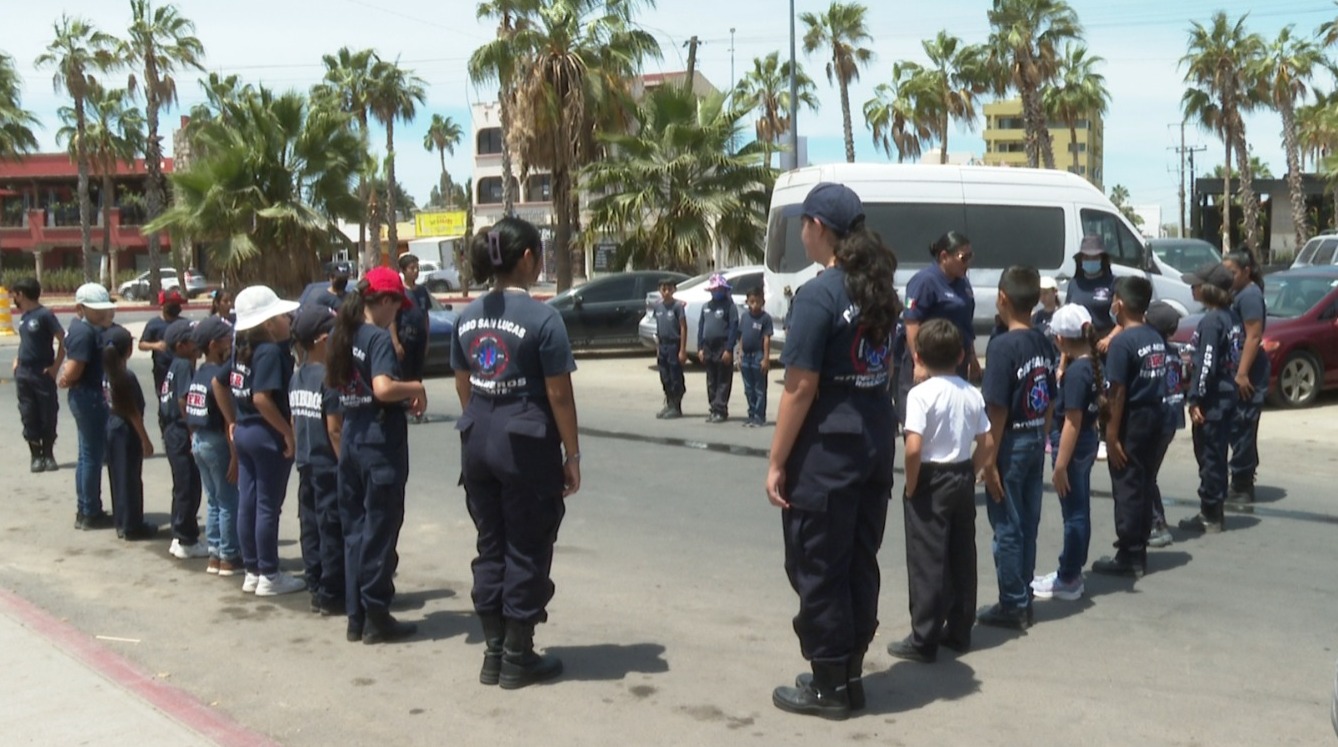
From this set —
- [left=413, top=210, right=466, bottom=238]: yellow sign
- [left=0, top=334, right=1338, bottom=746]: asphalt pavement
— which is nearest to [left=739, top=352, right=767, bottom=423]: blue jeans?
[left=0, top=334, right=1338, bottom=746]: asphalt pavement

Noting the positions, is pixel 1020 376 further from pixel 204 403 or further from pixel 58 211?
pixel 58 211

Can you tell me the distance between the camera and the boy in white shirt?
5.71m

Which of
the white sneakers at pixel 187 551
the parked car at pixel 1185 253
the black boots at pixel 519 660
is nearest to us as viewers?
the black boots at pixel 519 660

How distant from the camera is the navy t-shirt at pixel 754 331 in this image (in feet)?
48.2

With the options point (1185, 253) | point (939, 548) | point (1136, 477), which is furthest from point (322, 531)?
point (1185, 253)

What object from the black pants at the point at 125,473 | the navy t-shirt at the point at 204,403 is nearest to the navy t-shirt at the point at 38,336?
the black pants at the point at 125,473

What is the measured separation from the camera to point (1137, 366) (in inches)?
292

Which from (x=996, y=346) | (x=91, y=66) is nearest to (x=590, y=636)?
(x=996, y=346)

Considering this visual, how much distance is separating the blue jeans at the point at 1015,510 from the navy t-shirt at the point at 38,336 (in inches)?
328

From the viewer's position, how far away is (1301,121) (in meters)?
61.2

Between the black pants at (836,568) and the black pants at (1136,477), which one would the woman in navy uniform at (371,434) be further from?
the black pants at (1136,477)

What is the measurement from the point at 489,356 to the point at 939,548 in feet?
6.78

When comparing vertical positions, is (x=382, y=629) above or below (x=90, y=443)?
below

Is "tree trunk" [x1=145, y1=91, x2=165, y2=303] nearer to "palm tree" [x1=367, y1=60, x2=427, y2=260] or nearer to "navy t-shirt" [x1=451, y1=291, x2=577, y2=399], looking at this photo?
"palm tree" [x1=367, y1=60, x2=427, y2=260]
